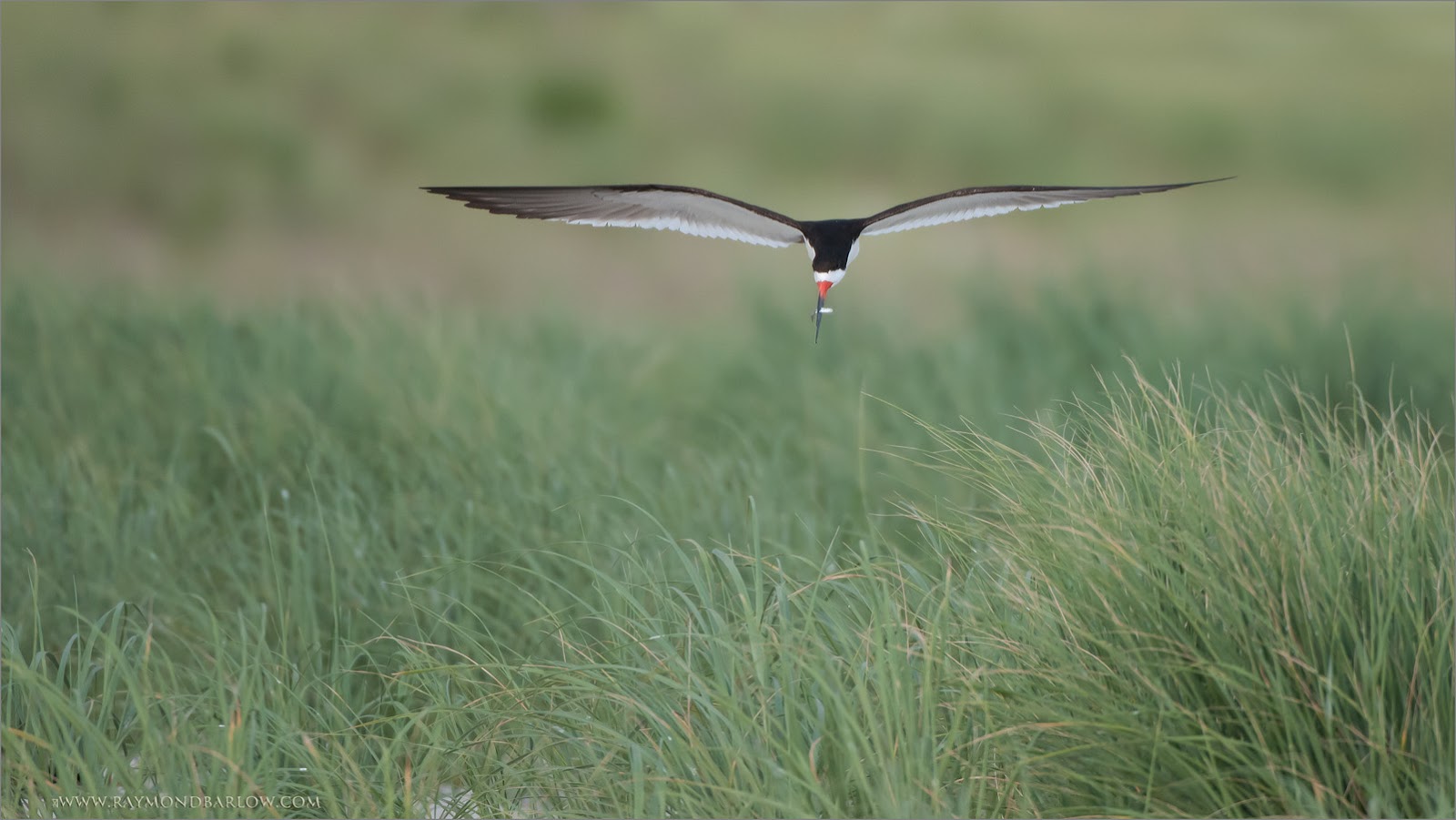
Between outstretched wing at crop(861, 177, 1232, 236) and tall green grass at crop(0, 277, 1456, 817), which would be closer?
tall green grass at crop(0, 277, 1456, 817)

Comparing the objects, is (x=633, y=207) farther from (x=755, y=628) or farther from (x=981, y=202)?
(x=755, y=628)

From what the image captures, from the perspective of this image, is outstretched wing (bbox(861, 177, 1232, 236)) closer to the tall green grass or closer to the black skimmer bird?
the black skimmer bird

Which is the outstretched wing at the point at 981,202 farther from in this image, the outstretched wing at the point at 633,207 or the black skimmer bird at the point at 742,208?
the outstretched wing at the point at 633,207

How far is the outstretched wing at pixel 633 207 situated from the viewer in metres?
2.64

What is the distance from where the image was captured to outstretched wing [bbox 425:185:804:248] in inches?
104

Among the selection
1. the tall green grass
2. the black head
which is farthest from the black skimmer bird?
the tall green grass

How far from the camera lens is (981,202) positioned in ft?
9.27

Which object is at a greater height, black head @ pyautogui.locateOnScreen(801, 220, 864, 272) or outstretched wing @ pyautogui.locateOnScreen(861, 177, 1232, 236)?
outstretched wing @ pyautogui.locateOnScreen(861, 177, 1232, 236)

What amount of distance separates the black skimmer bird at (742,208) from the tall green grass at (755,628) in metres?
0.52

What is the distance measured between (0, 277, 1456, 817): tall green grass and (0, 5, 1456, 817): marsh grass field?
0.06 feet

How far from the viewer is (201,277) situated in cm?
819

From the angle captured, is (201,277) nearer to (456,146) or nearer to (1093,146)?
(456,146)

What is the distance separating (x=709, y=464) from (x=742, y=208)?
7.74 ft

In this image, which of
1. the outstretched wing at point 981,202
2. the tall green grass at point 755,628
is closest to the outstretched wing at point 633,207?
the outstretched wing at point 981,202
